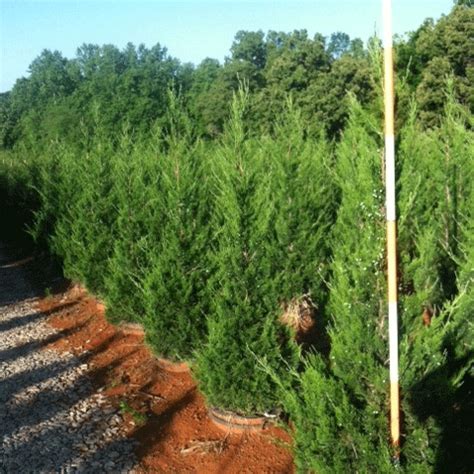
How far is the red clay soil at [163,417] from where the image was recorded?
5766 mm

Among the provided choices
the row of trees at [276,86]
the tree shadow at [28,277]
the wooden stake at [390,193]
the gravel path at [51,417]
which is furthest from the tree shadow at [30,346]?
the wooden stake at [390,193]

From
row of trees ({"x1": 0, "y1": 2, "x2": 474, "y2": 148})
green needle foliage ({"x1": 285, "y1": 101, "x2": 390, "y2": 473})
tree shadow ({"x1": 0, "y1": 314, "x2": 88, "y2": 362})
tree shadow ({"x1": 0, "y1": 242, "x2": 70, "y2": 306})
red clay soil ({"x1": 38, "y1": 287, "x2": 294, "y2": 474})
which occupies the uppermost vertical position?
row of trees ({"x1": 0, "y1": 2, "x2": 474, "y2": 148})

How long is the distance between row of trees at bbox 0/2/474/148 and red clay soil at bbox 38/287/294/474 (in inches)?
134

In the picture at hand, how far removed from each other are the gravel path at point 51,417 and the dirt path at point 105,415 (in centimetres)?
1

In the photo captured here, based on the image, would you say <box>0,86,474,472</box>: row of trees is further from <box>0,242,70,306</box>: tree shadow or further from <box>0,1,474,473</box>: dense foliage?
<box>0,242,70,306</box>: tree shadow

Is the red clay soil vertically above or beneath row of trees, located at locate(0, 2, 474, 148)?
beneath

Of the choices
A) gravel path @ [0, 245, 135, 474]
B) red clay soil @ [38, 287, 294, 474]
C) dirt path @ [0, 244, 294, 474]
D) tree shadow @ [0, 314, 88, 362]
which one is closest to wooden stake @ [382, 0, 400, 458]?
red clay soil @ [38, 287, 294, 474]

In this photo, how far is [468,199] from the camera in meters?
7.59

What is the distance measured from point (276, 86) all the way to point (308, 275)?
24564mm

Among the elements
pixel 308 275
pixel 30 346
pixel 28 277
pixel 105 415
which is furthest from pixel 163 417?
pixel 28 277

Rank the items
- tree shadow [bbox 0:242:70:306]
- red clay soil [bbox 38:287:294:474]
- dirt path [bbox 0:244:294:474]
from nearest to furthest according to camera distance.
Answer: red clay soil [bbox 38:287:294:474] < dirt path [bbox 0:244:294:474] < tree shadow [bbox 0:242:70:306]

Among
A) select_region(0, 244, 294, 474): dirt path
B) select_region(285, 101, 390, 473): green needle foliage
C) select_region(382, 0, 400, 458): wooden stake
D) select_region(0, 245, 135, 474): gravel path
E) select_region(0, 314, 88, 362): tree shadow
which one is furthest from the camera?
select_region(0, 314, 88, 362): tree shadow

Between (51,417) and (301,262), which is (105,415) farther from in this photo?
(301,262)

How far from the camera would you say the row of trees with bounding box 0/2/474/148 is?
23156 mm
